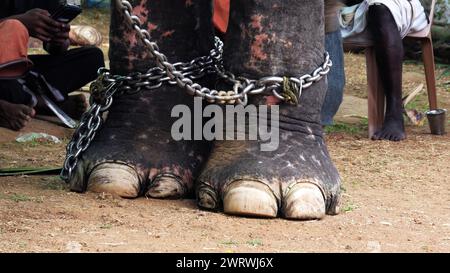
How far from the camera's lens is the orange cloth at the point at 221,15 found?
4.12m

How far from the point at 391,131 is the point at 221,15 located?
965 mm

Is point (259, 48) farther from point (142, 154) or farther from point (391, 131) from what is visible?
point (391, 131)

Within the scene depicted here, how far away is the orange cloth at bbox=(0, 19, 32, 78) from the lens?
402cm

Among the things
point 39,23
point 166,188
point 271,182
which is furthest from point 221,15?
point 271,182

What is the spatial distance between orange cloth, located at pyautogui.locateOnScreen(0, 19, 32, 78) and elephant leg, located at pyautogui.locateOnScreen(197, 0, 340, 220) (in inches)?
61.8

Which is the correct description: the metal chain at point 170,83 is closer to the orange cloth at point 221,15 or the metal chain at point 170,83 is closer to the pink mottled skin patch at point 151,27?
the pink mottled skin patch at point 151,27

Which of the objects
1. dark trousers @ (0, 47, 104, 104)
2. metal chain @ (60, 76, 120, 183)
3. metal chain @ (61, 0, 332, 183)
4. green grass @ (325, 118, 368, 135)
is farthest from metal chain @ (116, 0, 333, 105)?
dark trousers @ (0, 47, 104, 104)

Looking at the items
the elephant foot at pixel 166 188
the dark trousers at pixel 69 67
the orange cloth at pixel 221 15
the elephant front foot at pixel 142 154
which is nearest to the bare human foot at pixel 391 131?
the orange cloth at pixel 221 15

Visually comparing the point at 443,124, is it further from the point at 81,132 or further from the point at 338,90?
the point at 81,132

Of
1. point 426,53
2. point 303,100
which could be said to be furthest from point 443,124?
point 303,100

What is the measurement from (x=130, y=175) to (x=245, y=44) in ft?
1.49

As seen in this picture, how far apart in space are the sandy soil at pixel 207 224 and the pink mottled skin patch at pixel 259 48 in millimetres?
423

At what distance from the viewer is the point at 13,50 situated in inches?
159

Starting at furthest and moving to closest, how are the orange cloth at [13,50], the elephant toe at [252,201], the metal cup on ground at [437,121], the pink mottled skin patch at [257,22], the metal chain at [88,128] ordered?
the metal cup on ground at [437,121] → the orange cloth at [13,50] → the metal chain at [88,128] → the pink mottled skin patch at [257,22] → the elephant toe at [252,201]
